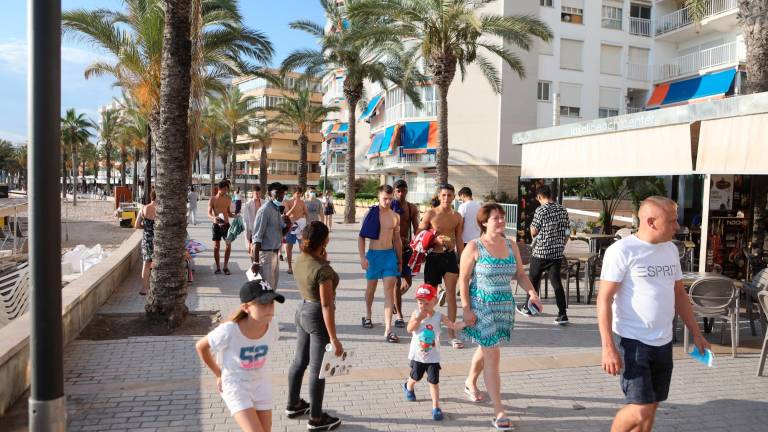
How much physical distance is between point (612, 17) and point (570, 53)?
11.5 ft

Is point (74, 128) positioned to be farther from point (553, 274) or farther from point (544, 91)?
point (553, 274)

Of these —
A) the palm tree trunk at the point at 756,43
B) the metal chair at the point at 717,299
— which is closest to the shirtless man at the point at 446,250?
the metal chair at the point at 717,299

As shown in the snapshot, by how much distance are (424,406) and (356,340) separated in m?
2.10

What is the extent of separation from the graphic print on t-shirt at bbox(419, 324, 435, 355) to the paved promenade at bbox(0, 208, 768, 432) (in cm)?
53

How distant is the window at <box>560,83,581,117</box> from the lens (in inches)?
1304

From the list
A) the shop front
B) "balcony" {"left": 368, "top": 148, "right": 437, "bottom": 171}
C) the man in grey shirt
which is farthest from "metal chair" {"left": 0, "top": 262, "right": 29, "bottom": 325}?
"balcony" {"left": 368, "top": 148, "right": 437, "bottom": 171}

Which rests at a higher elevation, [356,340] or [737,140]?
[737,140]

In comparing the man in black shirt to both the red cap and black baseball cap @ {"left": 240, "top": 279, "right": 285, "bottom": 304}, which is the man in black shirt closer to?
the red cap

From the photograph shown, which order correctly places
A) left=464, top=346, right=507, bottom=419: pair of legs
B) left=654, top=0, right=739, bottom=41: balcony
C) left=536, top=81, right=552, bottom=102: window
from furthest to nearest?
left=536, top=81, right=552, bottom=102: window → left=654, top=0, right=739, bottom=41: balcony → left=464, top=346, right=507, bottom=419: pair of legs

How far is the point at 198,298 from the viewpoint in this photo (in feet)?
29.7

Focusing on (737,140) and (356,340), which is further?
(737,140)

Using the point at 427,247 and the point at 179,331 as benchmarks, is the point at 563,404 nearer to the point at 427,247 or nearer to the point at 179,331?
the point at 427,247

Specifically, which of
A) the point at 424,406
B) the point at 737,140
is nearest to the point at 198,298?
the point at 424,406

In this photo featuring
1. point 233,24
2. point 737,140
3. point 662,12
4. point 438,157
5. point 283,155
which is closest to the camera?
point 737,140
